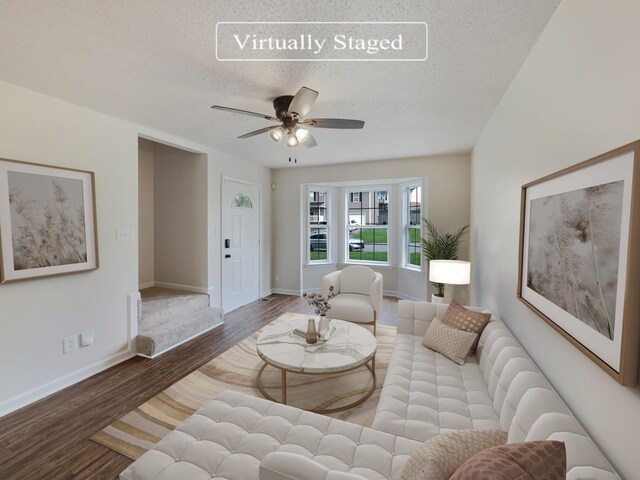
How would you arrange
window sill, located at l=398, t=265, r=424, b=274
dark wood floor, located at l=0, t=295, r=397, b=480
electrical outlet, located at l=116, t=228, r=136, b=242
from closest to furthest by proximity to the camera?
dark wood floor, located at l=0, t=295, r=397, b=480
electrical outlet, located at l=116, t=228, r=136, b=242
window sill, located at l=398, t=265, r=424, b=274

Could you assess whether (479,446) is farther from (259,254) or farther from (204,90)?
(259,254)

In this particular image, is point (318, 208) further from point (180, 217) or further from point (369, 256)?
point (180, 217)

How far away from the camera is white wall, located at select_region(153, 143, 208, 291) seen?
4008mm

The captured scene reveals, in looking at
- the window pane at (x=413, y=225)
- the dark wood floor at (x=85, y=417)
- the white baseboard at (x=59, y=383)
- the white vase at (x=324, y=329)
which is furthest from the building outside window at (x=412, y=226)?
the white baseboard at (x=59, y=383)

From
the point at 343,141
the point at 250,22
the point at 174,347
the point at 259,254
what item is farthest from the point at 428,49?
the point at 259,254

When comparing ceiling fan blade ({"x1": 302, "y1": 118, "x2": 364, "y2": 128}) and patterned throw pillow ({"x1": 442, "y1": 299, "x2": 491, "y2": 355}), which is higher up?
ceiling fan blade ({"x1": 302, "y1": 118, "x2": 364, "y2": 128})

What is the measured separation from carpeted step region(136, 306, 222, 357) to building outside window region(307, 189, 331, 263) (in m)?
2.39

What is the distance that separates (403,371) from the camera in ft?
6.31

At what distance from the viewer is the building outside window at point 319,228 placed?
5719 millimetres

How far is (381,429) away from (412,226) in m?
4.16

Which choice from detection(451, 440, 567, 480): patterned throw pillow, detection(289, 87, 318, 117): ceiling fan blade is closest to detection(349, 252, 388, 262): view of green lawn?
detection(289, 87, 318, 117): ceiling fan blade

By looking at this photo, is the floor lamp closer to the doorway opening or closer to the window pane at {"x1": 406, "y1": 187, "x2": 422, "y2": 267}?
the window pane at {"x1": 406, "y1": 187, "x2": 422, "y2": 267}

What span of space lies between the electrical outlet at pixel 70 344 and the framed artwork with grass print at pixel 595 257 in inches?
138

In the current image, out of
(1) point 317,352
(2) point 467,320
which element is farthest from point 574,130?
(1) point 317,352
